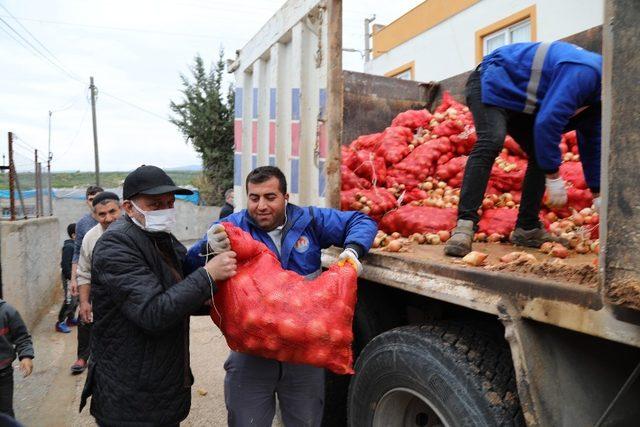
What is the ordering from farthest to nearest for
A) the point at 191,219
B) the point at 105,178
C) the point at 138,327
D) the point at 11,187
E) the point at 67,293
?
the point at 105,178
the point at 191,219
the point at 11,187
the point at 67,293
the point at 138,327

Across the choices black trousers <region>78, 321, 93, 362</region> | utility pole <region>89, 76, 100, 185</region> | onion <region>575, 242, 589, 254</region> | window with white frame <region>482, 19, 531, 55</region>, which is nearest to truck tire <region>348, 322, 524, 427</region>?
onion <region>575, 242, 589, 254</region>

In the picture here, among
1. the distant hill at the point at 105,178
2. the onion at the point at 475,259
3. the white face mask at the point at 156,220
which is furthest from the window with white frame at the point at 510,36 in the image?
the distant hill at the point at 105,178

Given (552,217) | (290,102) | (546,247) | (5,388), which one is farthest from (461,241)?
(5,388)

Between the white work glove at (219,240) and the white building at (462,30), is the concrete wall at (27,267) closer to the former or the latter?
the white work glove at (219,240)

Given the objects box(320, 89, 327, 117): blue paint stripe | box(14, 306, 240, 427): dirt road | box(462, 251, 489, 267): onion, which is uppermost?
box(320, 89, 327, 117): blue paint stripe

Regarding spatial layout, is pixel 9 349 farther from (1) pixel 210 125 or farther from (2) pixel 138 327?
(1) pixel 210 125

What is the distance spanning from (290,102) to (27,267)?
5.13m

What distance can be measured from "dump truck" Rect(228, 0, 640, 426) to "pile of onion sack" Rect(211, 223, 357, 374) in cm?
29

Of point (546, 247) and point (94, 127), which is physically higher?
point (94, 127)

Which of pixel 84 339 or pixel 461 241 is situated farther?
pixel 84 339

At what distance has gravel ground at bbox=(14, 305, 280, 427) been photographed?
3.90 m

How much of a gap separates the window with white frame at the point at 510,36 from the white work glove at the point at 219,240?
29.3ft

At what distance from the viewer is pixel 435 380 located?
1889mm

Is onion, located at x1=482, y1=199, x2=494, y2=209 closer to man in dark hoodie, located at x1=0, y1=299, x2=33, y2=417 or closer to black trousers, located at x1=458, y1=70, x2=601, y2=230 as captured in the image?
black trousers, located at x1=458, y1=70, x2=601, y2=230
